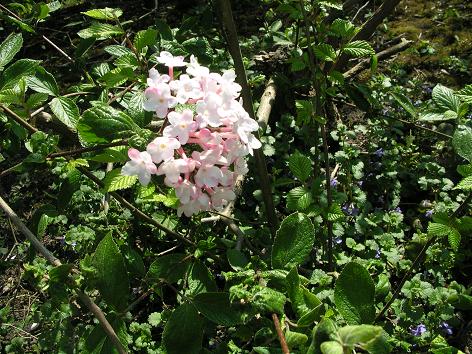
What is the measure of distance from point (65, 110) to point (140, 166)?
1.64 ft

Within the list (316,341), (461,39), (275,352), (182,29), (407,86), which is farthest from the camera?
(461,39)

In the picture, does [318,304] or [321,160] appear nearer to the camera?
[318,304]

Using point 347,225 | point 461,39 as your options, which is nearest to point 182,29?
point 347,225

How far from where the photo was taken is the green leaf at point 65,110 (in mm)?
1388

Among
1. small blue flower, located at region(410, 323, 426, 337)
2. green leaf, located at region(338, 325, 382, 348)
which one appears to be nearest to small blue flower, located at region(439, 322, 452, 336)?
small blue flower, located at region(410, 323, 426, 337)

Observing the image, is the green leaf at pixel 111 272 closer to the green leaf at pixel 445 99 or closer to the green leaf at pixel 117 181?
the green leaf at pixel 117 181

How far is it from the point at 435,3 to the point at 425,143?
1.33 metres

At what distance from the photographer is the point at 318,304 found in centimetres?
111

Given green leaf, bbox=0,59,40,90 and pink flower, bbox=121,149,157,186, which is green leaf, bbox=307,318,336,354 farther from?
green leaf, bbox=0,59,40,90

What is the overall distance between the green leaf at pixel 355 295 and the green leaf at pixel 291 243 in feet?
0.55

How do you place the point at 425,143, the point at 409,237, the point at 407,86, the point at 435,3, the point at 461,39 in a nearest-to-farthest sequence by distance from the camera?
the point at 409,237 → the point at 425,143 → the point at 407,86 → the point at 461,39 → the point at 435,3

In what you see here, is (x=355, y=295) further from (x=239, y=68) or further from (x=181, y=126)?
(x=239, y=68)

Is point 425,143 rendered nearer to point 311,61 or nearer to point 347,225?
point 347,225

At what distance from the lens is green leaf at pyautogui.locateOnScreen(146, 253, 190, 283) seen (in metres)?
1.38
